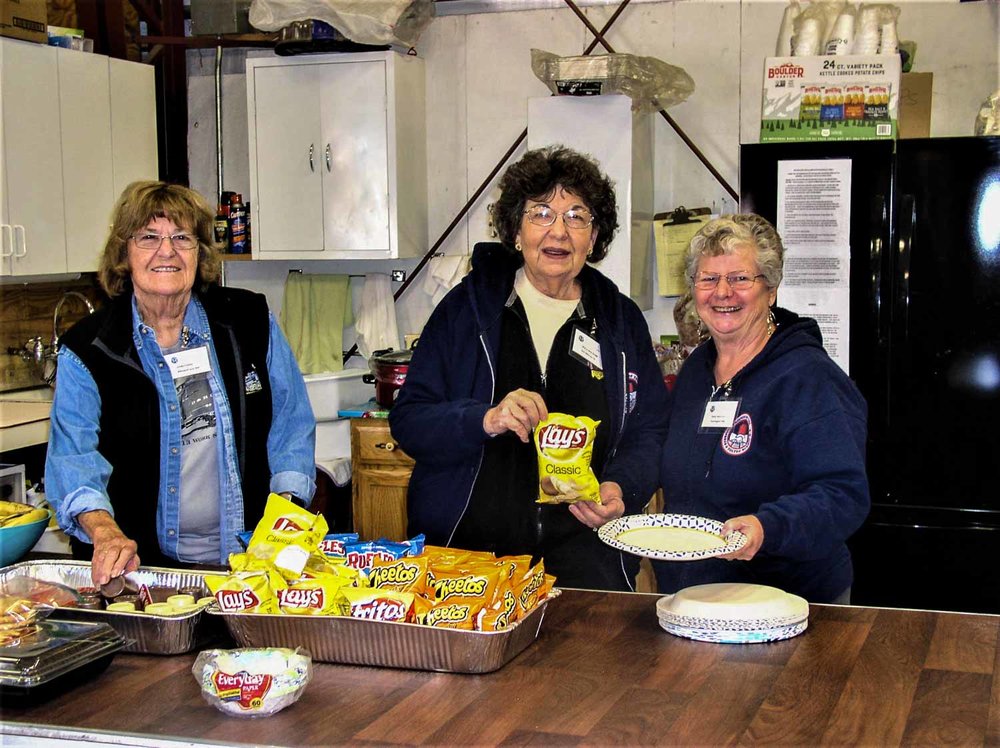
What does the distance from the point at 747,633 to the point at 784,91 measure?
258 cm

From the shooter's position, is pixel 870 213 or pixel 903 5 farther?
pixel 903 5

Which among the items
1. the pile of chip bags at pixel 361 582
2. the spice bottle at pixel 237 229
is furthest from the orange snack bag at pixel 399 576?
the spice bottle at pixel 237 229

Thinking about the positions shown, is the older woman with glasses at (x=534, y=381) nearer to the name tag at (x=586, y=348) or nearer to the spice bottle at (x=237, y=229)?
the name tag at (x=586, y=348)

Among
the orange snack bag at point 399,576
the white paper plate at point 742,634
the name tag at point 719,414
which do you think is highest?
the name tag at point 719,414

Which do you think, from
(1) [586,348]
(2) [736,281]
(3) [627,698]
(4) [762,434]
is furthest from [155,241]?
(3) [627,698]

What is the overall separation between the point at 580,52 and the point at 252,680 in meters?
3.73

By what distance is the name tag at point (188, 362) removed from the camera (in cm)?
249

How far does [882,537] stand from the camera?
404 cm

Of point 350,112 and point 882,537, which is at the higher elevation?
point 350,112

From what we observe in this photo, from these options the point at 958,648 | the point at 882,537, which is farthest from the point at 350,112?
the point at 958,648

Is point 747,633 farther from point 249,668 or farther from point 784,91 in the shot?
point 784,91

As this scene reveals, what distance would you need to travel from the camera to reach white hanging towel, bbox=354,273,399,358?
16.7ft

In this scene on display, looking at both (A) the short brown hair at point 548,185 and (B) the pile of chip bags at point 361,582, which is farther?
(A) the short brown hair at point 548,185

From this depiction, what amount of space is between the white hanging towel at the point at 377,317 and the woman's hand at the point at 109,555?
291 cm
